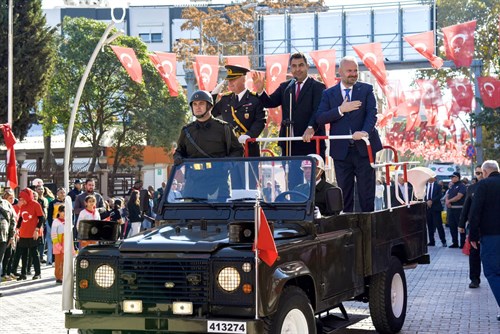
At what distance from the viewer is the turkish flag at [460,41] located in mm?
29734

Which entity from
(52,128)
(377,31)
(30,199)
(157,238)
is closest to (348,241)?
(157,238)

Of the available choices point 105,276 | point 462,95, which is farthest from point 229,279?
point 462,95

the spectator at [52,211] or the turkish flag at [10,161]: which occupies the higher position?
the turkish flag at [10,161]

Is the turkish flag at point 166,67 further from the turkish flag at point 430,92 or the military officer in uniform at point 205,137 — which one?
the military officer in uniform at point 205,137

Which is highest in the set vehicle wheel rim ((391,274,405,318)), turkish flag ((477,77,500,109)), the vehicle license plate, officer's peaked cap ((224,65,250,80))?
turkish flag ((477,77,500,109))

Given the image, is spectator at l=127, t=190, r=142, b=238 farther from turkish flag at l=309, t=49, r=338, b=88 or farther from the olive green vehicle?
the olive green vehicle

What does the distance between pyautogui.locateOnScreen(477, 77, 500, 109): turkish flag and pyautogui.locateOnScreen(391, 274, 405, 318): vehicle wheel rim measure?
19.4 m

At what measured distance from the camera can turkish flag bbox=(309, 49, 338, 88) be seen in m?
32.0

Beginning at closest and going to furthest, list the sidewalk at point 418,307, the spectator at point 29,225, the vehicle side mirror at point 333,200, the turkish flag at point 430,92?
the vehicle side mirror at point 333,200, the sidewalk at point 418,307, the spectator at point 29,225, the turkish flag at point 430,92

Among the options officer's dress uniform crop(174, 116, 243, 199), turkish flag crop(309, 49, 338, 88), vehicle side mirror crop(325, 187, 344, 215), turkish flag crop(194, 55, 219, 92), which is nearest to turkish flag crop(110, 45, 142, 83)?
turkish flag crop(194, 55, 219, 92)

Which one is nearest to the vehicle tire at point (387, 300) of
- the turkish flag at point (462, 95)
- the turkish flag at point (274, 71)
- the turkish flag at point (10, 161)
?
the turkish flag at point (10, 161)

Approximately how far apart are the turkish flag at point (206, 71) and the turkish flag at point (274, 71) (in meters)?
1.87

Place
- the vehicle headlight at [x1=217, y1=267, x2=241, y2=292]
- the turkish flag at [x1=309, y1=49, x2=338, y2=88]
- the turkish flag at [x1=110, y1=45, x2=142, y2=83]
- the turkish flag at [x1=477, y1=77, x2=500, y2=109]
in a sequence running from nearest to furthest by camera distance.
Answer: the vehicle headlight at [x1=217, y1=267, x2=241, y2=292] < the turkish flag at [x1=110, y1=45, x2=142, y2=83] < the turkish flag at [x1=477, y1=77, x2=500, y2=109] < the turkish flag at [x1=309, y1=49, x2=338, y2=88]

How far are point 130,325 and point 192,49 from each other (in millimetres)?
46659
